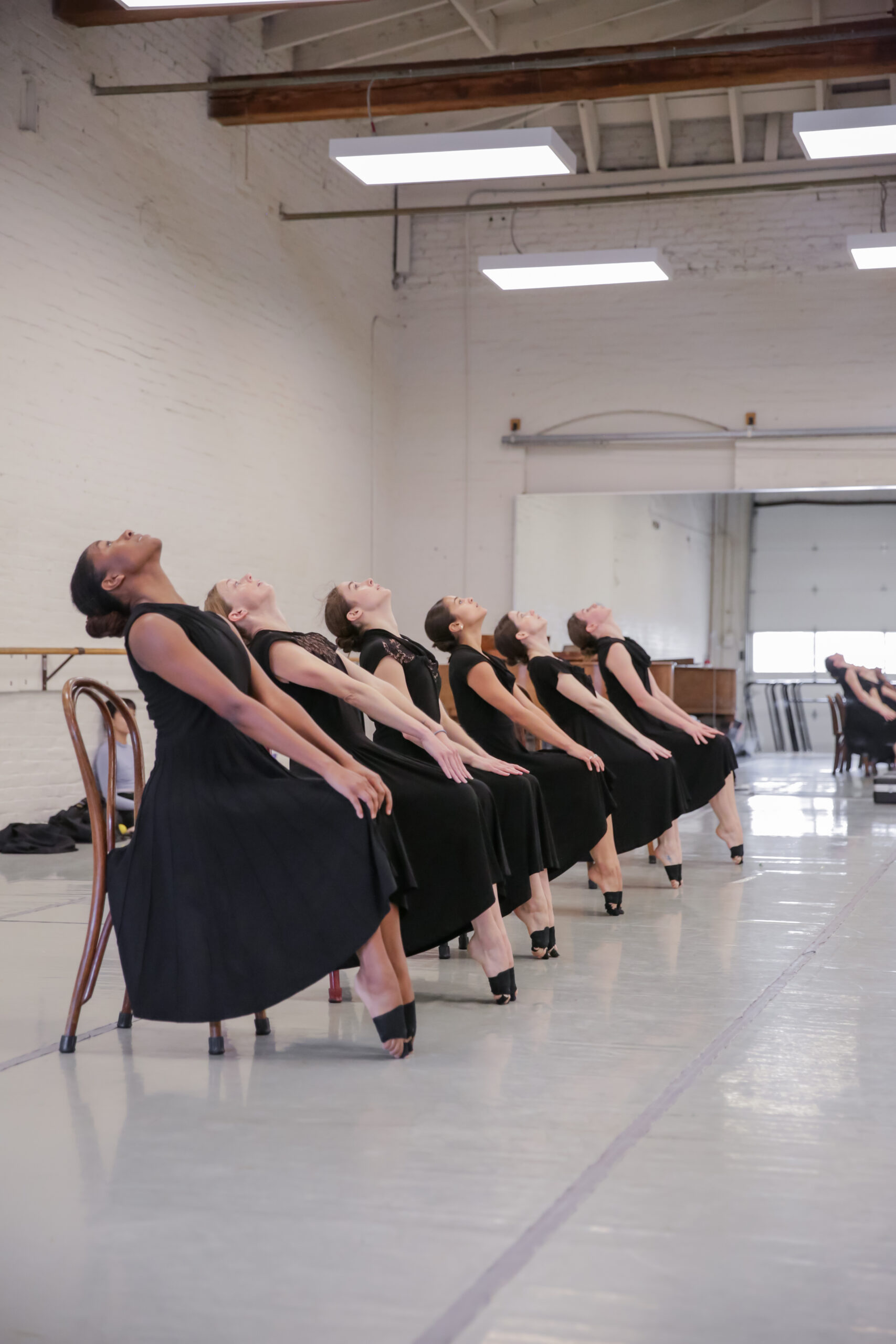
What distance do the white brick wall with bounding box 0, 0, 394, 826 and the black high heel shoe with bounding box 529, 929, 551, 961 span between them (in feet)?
12.5

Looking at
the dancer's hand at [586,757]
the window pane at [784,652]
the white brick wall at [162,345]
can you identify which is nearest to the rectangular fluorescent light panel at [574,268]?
the white brick wall at [162,345]

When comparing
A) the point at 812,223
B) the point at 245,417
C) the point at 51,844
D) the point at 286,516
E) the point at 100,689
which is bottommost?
the point at 51,844

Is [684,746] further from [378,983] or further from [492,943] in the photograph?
[378,983]

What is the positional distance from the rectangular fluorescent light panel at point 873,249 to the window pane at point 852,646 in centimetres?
604

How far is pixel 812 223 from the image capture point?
10.8 metres

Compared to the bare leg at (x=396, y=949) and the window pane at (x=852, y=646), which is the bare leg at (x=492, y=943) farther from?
the window pane at (x=852, y=646)

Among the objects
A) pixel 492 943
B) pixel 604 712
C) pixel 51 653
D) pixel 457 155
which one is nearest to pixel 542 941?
pixel 492 943

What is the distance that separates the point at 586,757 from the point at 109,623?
2.16 metres

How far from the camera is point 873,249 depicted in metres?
8.46

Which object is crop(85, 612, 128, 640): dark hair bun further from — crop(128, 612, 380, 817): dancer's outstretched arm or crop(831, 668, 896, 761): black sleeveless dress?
crop(831, 668, 896, 761): black sleeveless dress

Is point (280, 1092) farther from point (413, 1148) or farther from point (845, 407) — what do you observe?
point (845, 407)

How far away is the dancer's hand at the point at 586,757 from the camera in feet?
15.0

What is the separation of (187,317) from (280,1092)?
268 inches

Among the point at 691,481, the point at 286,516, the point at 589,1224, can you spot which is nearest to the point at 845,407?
the point at 691,481
